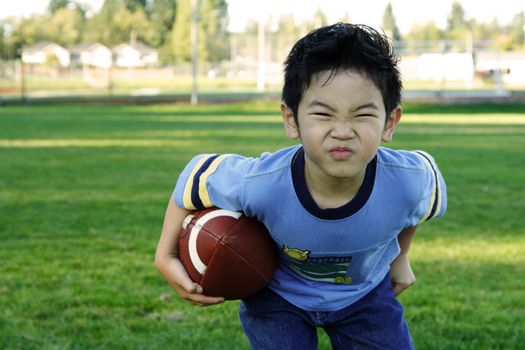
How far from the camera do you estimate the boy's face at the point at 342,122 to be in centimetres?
314

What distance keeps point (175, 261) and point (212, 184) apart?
0.35 m

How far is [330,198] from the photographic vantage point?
11.1ft

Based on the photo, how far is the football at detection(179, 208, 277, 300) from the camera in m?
3.46

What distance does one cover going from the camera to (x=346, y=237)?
3377 millimetres

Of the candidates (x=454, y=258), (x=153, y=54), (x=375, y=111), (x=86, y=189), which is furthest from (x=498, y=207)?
(x=153, y=54)

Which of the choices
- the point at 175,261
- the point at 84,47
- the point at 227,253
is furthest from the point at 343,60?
the point at 84,47

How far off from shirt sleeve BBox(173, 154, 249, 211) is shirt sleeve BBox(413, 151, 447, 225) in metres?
0.71

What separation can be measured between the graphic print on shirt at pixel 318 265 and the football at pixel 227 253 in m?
0.10

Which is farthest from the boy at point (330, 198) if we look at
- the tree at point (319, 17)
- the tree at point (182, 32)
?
the tree at point (182, 32)

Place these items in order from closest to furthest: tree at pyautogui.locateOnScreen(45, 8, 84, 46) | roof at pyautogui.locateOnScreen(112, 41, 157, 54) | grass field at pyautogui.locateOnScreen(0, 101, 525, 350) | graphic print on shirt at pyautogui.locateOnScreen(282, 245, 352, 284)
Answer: graphic print on shirt at pyautogui.locateOnScreen(282, 245, 352, 284), grass field at pyautogui.locateOnScreen(0, 101, 525, 350), roof at pyautogui.locateOnScreen(112, 41, 157, 54), tree at pyautogui.locateOnScreen(45, 8, 84, 46)

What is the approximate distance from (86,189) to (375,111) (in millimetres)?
7684

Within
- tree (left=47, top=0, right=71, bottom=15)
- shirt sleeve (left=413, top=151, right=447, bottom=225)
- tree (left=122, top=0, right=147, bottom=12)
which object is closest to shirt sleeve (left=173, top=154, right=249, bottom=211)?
shirt sleeve (left=413, top=151, right=447, bottom=225)

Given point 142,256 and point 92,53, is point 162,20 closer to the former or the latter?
point 92,53

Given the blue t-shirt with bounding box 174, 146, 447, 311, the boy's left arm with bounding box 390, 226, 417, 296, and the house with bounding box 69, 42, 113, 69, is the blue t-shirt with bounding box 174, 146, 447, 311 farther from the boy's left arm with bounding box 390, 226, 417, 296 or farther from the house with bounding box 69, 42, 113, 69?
the house with bounding box 69, 42, 113, 69
